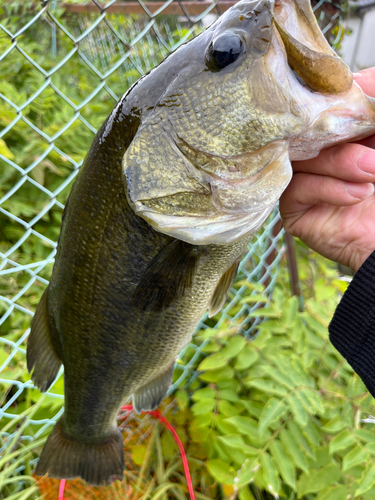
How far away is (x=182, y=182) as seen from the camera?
66 cm

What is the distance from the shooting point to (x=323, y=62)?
526 millimetres

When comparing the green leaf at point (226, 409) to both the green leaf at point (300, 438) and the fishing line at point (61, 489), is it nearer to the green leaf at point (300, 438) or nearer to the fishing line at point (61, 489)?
the green leaf at point (300, 438)

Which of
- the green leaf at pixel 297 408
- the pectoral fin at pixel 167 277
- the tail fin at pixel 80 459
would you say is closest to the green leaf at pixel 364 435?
the green leaf at pixel 297 408

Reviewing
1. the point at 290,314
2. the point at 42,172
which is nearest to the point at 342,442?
the point at 290,314

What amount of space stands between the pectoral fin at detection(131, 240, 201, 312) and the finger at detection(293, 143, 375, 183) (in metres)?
0.32

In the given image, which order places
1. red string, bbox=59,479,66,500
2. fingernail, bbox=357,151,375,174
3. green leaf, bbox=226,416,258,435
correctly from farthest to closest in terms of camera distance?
red string, bbox=59,479,66,500, green leaf, bbox=226,416,258,435, fingernail, bbox=357,151,375,174

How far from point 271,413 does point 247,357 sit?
0.34m

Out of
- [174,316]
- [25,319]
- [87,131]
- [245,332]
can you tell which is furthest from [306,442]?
[87,131]

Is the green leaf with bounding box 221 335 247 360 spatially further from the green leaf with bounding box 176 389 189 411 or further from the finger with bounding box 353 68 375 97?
the finger with bounding box 353 68 375 97

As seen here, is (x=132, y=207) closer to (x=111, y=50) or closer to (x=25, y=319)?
(x=25, y=319)

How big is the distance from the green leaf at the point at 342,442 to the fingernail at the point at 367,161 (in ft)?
2.44

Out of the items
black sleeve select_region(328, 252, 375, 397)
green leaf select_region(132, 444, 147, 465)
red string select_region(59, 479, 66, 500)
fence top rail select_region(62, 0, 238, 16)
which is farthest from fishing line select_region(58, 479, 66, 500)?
fence top rail select_region(62, 0, 238, 16)

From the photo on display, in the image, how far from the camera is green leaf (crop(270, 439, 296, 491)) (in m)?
1.02

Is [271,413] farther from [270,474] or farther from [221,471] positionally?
[221,471]
